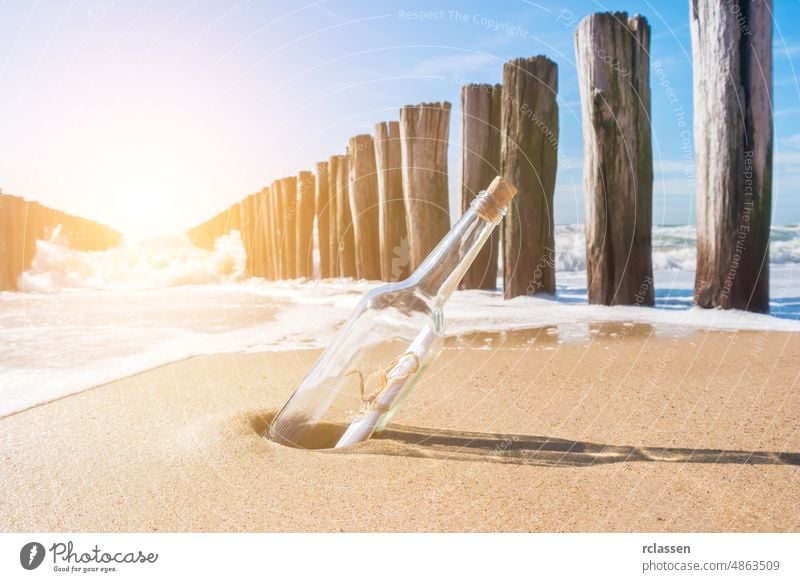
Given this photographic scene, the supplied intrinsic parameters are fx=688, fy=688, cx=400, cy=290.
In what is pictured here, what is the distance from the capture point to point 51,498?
71.9 inches

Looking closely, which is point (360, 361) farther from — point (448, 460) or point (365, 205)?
point (365, 205)

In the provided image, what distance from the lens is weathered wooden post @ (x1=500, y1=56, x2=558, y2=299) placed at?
268 inches

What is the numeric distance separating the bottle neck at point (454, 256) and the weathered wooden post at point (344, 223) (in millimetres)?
9378

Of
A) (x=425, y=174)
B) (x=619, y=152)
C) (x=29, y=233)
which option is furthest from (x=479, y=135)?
(x=29, y=233)

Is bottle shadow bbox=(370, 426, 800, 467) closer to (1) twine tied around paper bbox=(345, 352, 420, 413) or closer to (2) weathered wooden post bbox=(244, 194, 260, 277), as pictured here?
(1) twine tied around paper bbox=(345, 352, 420, 413)

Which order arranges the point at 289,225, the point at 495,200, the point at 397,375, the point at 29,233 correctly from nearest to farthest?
the point at 495,200
the point at 397,375
the point at 29,233
the point at 289,225

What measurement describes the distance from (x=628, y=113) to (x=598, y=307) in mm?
1687

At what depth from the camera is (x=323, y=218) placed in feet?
42.8

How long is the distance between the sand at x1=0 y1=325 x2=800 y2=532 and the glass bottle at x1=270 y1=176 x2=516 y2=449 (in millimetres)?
115

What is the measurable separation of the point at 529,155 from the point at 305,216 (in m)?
7.93

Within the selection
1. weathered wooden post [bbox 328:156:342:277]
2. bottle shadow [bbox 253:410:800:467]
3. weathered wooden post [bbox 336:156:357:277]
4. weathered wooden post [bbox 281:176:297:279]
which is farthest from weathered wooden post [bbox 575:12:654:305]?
weathered wooden post [bbox 281:176:297:279]

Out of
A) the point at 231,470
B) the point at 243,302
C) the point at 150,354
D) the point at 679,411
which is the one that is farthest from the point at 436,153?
the point at 231,470

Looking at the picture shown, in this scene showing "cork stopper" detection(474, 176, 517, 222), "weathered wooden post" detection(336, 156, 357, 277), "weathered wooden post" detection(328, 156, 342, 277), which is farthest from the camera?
"weathered wooden post" detection(328, 156, 342, 277)

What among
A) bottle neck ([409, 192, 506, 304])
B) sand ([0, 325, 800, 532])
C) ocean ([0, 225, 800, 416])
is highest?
bottle neck ([409, 192, 506, 304])
